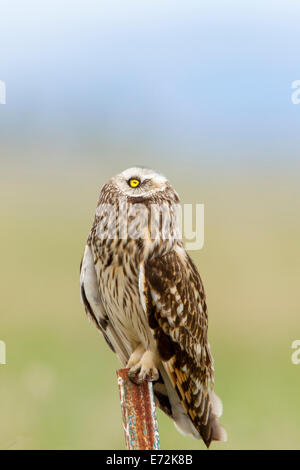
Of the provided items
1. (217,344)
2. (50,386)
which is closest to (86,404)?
(50,386)

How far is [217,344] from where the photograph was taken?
600 cm

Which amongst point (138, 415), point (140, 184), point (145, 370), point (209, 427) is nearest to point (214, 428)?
point (209, 427)

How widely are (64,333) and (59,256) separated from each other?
63 centimetres

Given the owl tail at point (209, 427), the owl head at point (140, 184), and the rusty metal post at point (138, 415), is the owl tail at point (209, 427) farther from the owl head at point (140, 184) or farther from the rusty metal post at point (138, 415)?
the owl head at point (140, 184)

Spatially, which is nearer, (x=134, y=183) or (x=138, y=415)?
(x=138, y=415)

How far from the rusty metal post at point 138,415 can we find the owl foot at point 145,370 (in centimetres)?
5

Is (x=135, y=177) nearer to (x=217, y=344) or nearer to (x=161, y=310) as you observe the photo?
(x=161, y=310)

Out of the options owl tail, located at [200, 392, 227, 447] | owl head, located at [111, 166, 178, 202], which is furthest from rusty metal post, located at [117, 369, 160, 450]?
owl head, located at [111, 166, 178, 202]

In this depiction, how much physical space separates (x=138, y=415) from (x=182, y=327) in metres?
0.59

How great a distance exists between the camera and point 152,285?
11.8 feet

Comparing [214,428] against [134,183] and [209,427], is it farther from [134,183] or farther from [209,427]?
[134,183]

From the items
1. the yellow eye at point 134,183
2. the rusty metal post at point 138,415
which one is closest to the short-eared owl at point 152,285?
the yellow eye at point 134,183
